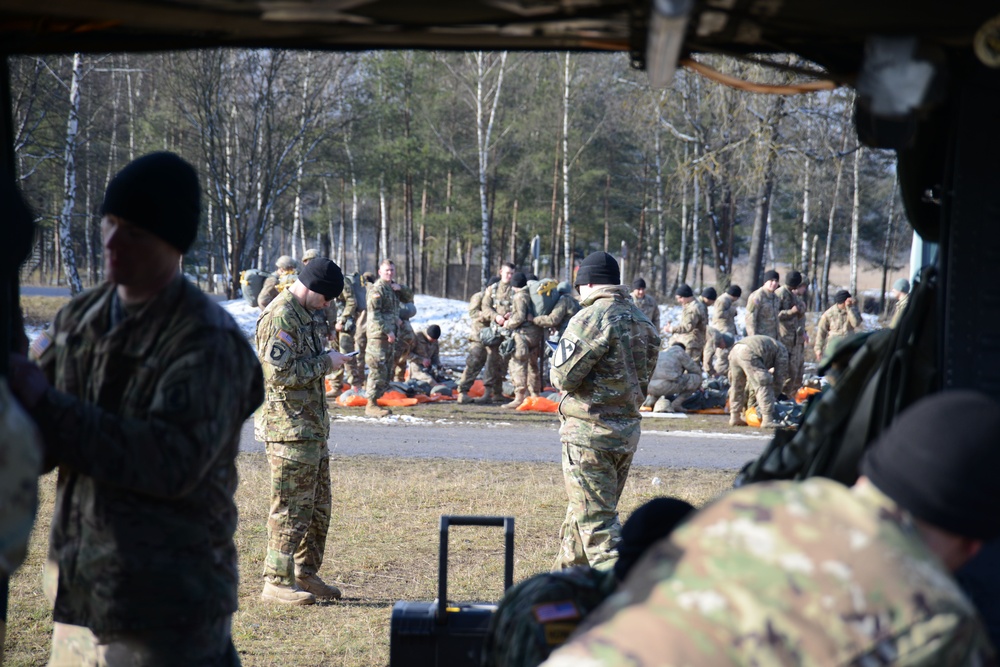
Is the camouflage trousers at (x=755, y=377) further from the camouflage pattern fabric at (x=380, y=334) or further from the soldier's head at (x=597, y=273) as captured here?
the soldier's head at (x=597, y=273)

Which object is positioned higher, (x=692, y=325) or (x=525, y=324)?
(x=525, y=324)

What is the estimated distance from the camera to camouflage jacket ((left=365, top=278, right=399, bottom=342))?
47.3 ft

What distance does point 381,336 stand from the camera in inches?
567

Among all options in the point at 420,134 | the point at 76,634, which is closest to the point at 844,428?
the point at 76,634

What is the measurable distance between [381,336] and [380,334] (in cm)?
3

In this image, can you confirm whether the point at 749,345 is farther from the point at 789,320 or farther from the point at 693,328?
the point at 693,328

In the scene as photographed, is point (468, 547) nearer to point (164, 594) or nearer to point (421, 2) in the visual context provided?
point (164, 594)

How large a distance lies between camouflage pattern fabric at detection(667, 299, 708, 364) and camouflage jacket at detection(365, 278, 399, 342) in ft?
19.1

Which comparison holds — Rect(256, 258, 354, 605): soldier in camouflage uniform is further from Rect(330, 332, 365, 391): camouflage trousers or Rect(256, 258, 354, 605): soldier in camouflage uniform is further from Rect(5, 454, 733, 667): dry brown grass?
Rect(330, 332, 365, 391): camouflage trousers

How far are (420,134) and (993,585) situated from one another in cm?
3717

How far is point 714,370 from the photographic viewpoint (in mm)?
17234

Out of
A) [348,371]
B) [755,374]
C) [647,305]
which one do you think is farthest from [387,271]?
[647,305]

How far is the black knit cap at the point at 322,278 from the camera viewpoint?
5.88m

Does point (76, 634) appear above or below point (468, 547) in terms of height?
above
